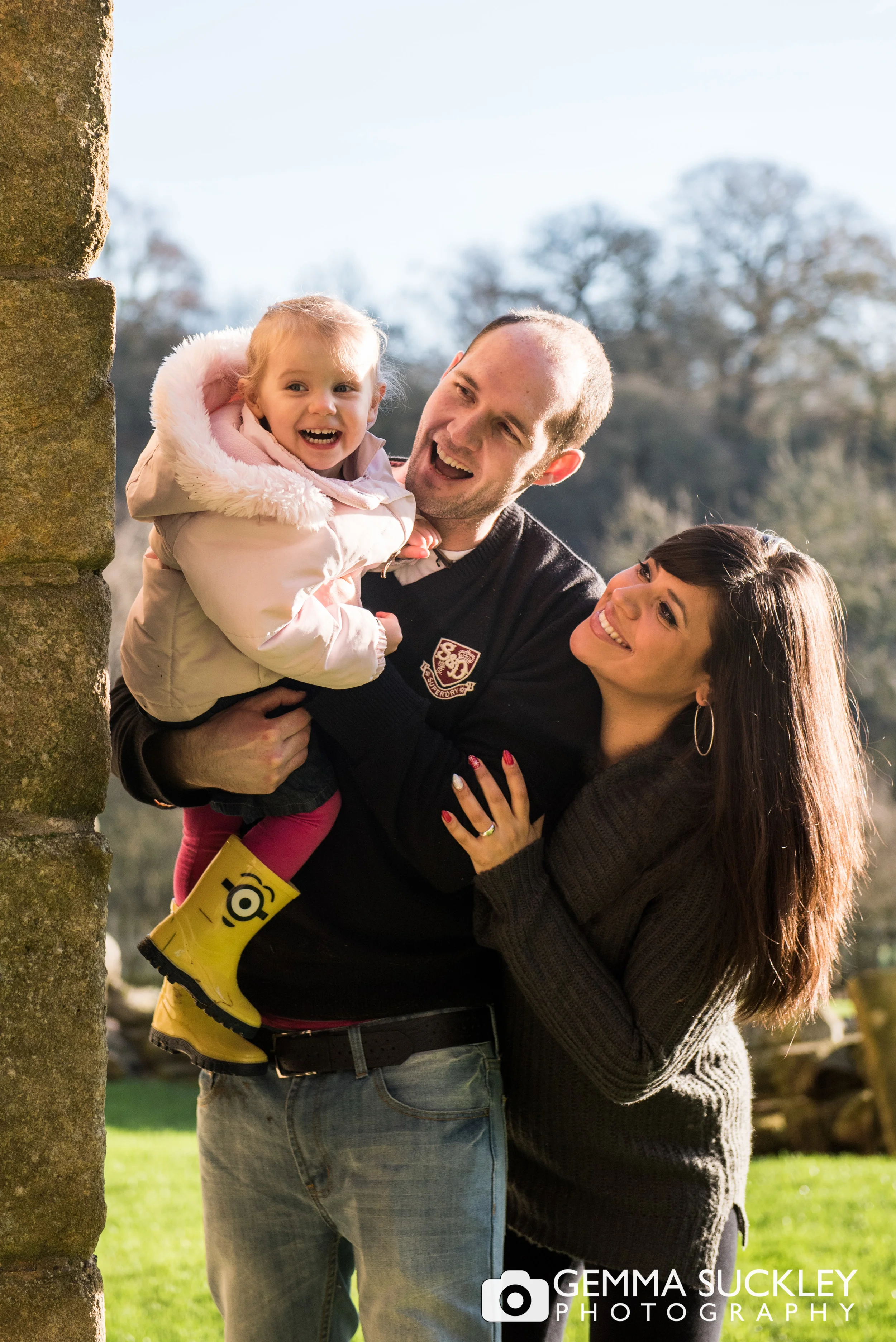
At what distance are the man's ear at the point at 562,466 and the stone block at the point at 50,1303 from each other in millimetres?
1480

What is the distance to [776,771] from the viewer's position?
1966mm

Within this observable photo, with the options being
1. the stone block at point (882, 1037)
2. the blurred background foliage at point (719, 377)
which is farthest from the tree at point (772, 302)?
the stone block at point (882, 1037)

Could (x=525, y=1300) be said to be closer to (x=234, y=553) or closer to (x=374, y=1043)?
(x=374, y=1043)

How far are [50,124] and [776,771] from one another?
1.41 meters

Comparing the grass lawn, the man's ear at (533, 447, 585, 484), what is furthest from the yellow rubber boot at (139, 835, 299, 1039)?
the grass lawn

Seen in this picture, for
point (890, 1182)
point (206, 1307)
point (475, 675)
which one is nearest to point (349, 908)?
point (475, 675)

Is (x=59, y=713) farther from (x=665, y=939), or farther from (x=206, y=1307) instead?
(x=206, y=1307)

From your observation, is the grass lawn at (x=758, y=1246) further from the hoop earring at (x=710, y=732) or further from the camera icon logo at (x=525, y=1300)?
the hoop earring at (x=710, y=732)

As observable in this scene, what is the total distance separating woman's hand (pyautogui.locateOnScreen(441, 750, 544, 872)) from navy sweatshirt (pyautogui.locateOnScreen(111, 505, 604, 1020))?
2 cm

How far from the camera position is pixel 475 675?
6.57 ft

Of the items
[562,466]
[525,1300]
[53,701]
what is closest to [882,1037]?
[525,1300]

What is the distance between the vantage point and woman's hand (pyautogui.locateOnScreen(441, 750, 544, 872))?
1.90 metres

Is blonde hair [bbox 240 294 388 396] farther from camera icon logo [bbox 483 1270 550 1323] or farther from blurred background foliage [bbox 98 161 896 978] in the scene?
blurred background foliage [bbox 98 161 896 978]

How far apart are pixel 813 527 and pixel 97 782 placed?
17540 mm
